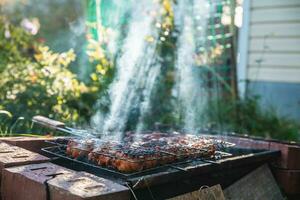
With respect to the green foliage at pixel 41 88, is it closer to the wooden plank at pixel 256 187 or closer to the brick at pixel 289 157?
the wooden plank at pixel 256 187

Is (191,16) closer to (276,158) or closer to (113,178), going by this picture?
(276,158)

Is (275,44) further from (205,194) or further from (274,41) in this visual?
(205,194)

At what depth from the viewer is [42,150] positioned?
11.0 ft

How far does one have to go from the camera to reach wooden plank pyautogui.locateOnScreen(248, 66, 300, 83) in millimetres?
7121

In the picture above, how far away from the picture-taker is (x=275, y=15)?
7.25 m

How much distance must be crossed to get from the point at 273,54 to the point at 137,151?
502cm

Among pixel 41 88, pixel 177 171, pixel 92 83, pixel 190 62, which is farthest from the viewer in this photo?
pixel 190 62

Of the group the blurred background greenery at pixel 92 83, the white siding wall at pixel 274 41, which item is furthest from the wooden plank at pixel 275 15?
the blurred background greenery at pixel 92 83

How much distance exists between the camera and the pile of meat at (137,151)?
9.30 feet

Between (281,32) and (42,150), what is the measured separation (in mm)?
5207

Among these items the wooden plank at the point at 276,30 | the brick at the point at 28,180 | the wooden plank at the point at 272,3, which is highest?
the wooden plank at the point at 272,3

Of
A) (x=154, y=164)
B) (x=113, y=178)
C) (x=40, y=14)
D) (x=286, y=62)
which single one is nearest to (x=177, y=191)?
(x=154, y=164)

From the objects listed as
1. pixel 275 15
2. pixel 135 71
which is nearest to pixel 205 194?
pixel 135 71

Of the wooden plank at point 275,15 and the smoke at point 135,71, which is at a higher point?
the wooden plank at point 275,15
